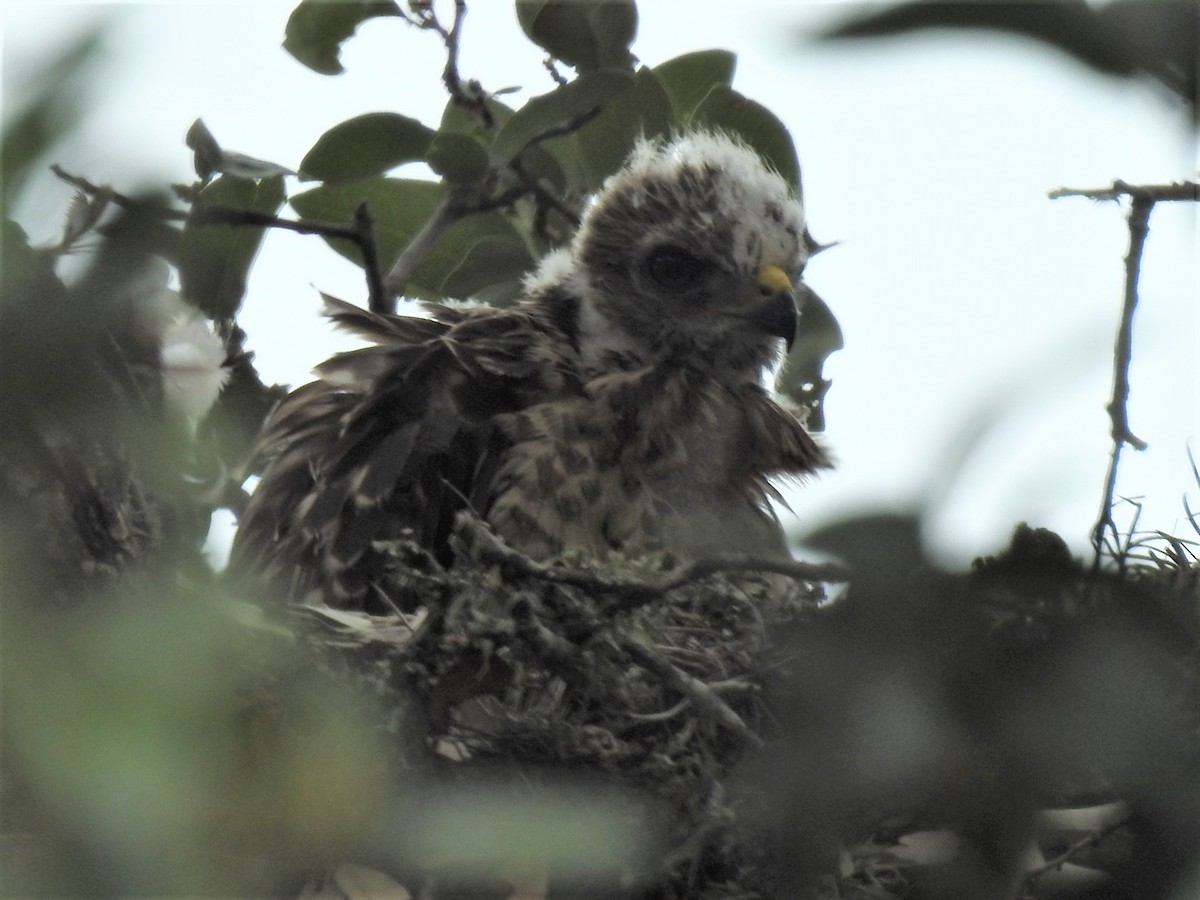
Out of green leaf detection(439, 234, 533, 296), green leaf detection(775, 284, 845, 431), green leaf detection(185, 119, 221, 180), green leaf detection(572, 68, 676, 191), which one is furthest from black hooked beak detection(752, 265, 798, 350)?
green leaf detection(185, 119, 221, 180)

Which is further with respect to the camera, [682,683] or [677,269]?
[677,269]

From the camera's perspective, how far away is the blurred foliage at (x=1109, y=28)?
62 centimetres

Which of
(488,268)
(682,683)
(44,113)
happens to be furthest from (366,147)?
(44,113)

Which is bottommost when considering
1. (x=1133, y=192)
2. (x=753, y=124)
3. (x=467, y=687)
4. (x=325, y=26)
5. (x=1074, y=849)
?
(x=1074, y=849)

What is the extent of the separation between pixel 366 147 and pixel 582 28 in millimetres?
434

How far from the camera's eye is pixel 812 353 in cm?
296

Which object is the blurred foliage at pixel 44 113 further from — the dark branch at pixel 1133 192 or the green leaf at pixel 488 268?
the green leaf at pixel 488 268

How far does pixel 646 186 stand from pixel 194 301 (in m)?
1.23

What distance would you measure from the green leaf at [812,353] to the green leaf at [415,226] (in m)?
0.63

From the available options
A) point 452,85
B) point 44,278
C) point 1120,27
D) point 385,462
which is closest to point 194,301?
point 385,462

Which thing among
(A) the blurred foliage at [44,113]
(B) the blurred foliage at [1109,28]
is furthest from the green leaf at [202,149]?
(B) the blurred foliage at [1109,28]

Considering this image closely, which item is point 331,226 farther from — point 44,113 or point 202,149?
point 44,113

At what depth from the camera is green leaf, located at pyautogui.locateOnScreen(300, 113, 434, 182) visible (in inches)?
93.8

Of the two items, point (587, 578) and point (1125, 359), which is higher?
point (1125, 359)
